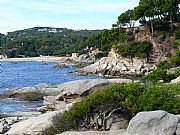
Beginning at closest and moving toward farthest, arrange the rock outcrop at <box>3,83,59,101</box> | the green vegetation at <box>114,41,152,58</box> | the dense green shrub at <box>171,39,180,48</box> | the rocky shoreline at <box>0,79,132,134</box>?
the rocky shoreline at <box>0,79,132,134</box> → the rock outcrop at <box>3,83,59,101</box> → the dense green shrub at <box>171,39,180,48</box> → the green vegetation at <box>114,41,152,58</box>

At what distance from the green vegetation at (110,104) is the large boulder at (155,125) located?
2.92m

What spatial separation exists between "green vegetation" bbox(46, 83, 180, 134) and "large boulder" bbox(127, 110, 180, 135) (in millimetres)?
2925

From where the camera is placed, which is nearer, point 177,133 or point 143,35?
point 177,133

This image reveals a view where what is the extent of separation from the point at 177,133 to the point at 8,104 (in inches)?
1203

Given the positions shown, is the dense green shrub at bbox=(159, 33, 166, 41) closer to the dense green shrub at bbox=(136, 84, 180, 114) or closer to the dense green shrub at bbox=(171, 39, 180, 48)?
the dense green shrub at bbox=(171, 39, 180, 48)


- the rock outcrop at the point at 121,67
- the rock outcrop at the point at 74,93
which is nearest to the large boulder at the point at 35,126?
the rock outcrop at the point at 74,93

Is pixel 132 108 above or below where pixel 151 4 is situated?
below

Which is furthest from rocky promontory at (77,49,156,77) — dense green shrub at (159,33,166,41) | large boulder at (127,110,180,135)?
large boulder at (127,110,180,135)

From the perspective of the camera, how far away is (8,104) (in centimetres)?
4156

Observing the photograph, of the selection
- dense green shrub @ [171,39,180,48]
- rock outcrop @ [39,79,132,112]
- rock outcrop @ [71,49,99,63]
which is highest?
dense green shrub @ [171,39,180,48]

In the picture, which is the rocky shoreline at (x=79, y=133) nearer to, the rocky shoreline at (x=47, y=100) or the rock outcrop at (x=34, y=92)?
the rocky shoreline at (x=47, y=100)

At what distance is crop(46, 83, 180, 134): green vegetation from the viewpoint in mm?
16266

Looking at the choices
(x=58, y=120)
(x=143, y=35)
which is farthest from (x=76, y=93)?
(x=143, y=35)

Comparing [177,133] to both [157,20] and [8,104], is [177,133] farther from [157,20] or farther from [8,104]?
[157,20]
